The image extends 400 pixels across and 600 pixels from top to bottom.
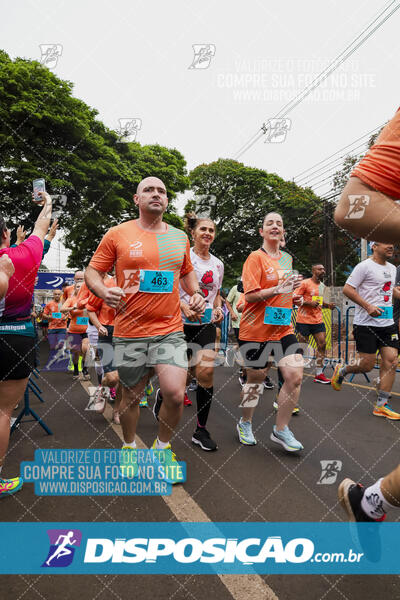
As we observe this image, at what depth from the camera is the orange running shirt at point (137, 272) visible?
3113mm

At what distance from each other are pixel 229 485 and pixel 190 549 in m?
0.87

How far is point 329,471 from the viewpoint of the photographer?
3.19m

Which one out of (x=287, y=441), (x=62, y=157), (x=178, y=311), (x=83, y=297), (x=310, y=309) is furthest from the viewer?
(x=62, y=157)

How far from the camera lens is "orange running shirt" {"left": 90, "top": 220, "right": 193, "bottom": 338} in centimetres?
311

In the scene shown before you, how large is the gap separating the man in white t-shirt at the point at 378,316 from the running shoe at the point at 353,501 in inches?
138

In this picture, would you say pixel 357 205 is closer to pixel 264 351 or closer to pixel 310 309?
pixel 264 351

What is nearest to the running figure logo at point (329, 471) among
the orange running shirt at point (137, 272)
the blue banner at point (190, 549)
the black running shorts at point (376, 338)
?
the blue banner at point (190, 549)

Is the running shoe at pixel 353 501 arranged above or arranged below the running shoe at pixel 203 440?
above

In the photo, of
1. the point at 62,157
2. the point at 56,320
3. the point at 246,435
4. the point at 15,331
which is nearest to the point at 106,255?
the point at 15,331

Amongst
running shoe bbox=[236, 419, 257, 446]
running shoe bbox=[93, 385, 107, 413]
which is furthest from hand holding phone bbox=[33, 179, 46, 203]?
running shoe bbox=[236, 419, 257, 446]

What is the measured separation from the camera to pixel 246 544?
218cm

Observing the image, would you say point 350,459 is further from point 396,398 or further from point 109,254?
point 396,398

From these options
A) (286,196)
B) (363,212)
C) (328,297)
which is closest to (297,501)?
(363,212)

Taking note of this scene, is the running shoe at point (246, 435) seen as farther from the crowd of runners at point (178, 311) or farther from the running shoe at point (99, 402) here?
the running shoe at point (99, 402)
